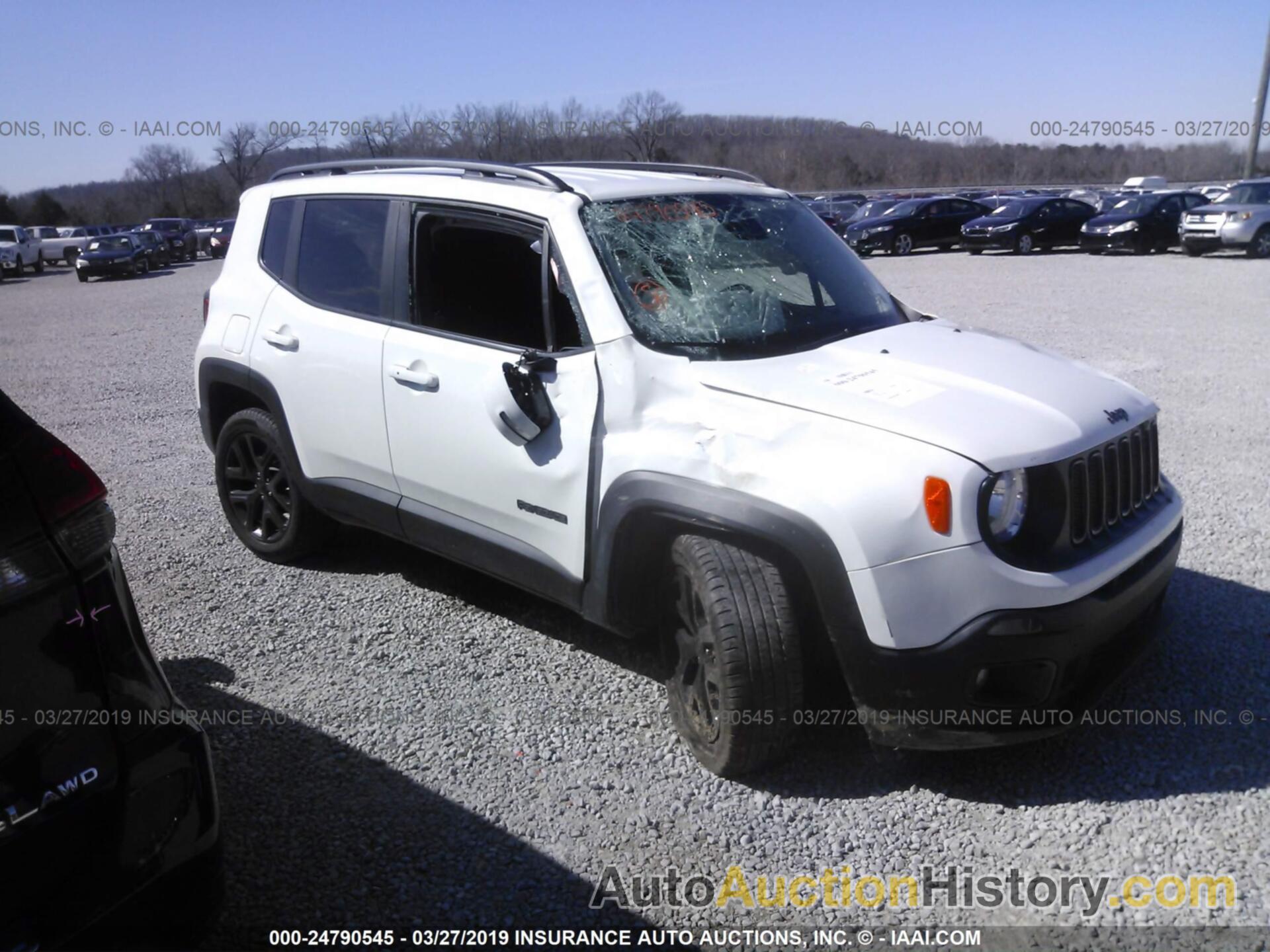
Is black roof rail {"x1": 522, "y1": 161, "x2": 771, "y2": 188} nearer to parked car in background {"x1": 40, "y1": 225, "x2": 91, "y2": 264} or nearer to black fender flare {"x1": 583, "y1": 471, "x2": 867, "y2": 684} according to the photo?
black fender flare {"x1": 583, "y1": 471, "x2": 867, "y2": 684}

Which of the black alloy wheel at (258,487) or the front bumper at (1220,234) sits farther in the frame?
the front bumper at (1220,234)

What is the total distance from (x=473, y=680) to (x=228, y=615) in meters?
1.45

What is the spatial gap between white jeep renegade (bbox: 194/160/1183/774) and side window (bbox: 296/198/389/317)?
0.05ft

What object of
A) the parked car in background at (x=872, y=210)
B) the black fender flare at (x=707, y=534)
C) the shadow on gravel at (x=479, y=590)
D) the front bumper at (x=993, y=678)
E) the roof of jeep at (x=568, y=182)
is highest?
the parked car in background at (x=872, y=210)

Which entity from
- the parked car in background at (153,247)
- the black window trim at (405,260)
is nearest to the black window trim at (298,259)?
the black window trim at (405,260)

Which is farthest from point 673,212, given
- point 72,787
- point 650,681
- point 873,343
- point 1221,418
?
point 1221,418

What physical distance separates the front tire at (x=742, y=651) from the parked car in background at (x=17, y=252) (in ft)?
127

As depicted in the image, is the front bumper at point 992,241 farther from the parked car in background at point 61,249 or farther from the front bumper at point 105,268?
the parked car in background at point 61,249

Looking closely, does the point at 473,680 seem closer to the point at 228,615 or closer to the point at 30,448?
the point at 228,615

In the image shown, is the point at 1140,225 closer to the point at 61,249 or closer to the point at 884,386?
the point at 884,386

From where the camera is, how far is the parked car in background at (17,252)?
34719 mm

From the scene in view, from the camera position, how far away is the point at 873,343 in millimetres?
3891

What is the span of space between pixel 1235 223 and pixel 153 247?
33090mm

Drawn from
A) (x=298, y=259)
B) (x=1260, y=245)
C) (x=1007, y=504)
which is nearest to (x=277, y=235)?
(x=298, y=259)
